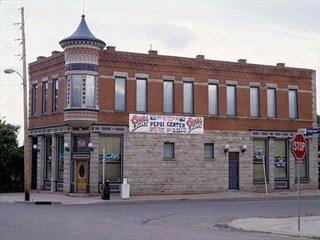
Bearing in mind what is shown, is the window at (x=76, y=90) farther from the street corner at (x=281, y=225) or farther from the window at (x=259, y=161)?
the street corner at (x=281, y=225)

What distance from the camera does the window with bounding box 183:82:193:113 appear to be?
130 feet

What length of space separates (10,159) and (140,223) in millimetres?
24237

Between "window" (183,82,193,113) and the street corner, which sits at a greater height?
"window" (183,82,193,113)

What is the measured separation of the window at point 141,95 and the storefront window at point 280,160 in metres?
11.0

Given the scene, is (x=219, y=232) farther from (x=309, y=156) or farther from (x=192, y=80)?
(x=309, y=156)

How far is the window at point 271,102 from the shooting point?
Answer: 139ft

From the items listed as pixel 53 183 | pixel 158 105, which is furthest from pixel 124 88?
pixel 53 183

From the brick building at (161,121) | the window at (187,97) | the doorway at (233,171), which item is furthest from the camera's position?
the doorway at (233,171)

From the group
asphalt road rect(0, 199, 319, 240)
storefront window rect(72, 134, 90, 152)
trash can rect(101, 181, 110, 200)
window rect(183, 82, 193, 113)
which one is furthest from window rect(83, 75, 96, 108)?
asphalt road rect(0, 199, 319, 240)

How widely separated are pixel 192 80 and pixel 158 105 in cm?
328

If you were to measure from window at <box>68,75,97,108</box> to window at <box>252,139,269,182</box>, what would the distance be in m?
12.8

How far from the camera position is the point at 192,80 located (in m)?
39.8

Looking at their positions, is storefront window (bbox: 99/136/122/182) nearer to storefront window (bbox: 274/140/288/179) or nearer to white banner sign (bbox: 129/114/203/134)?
white banner sign (bbox: 129/114/203/134)

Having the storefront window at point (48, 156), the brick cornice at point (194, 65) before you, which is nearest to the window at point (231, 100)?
the brick cornice at point (194, 65)
